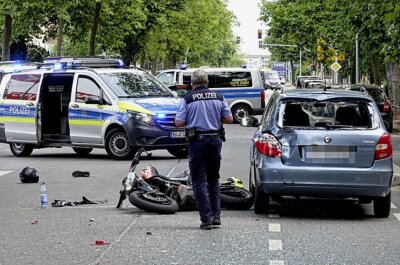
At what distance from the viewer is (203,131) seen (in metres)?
8.88

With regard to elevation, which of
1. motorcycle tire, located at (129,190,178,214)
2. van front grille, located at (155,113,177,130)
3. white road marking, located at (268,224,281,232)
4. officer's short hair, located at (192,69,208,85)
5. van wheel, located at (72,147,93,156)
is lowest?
van wheel, located at (72,147,93,156)

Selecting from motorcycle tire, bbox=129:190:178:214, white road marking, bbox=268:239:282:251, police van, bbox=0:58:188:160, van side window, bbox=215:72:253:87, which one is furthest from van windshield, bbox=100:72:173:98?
van side window, bbox=215:72:253:87

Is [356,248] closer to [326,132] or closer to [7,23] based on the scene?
[326,132]

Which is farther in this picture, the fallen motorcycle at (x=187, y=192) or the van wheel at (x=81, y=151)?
the van wheel at (x=81, y=151)

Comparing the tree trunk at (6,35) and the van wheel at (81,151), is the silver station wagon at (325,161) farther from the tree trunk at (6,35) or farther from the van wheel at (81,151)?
the tree trunk at (6,35)

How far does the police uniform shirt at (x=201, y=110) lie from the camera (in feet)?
29.2

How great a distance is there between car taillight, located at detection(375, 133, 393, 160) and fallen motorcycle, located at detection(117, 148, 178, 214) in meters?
2.49

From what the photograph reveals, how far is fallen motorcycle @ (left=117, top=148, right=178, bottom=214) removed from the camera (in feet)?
33.3

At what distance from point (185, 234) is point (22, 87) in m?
11.3

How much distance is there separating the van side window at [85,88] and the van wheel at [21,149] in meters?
2.29

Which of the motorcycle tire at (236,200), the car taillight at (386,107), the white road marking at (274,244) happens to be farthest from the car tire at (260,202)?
the car taillight at (386,107)

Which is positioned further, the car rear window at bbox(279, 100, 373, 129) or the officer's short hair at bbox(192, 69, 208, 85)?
the car rear window at bbox(279, 100, 373, 129)

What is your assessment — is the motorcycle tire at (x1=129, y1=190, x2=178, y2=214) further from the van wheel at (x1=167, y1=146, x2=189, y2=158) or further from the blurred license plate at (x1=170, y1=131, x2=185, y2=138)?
the van wheel at (x1=167, y1=146, x2=189, y2=158)

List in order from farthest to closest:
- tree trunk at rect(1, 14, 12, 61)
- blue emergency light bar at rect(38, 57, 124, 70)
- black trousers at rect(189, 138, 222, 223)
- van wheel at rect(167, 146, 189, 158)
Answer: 1. tree trunk at rect(1, 14, 12, 61)
2. blue emergency light bar at rect(38, 57, 124, 70)
3. van wheel at rect(167, 146, 189, 158)
4. black trousers at rect(189, 138, 222, 223)
